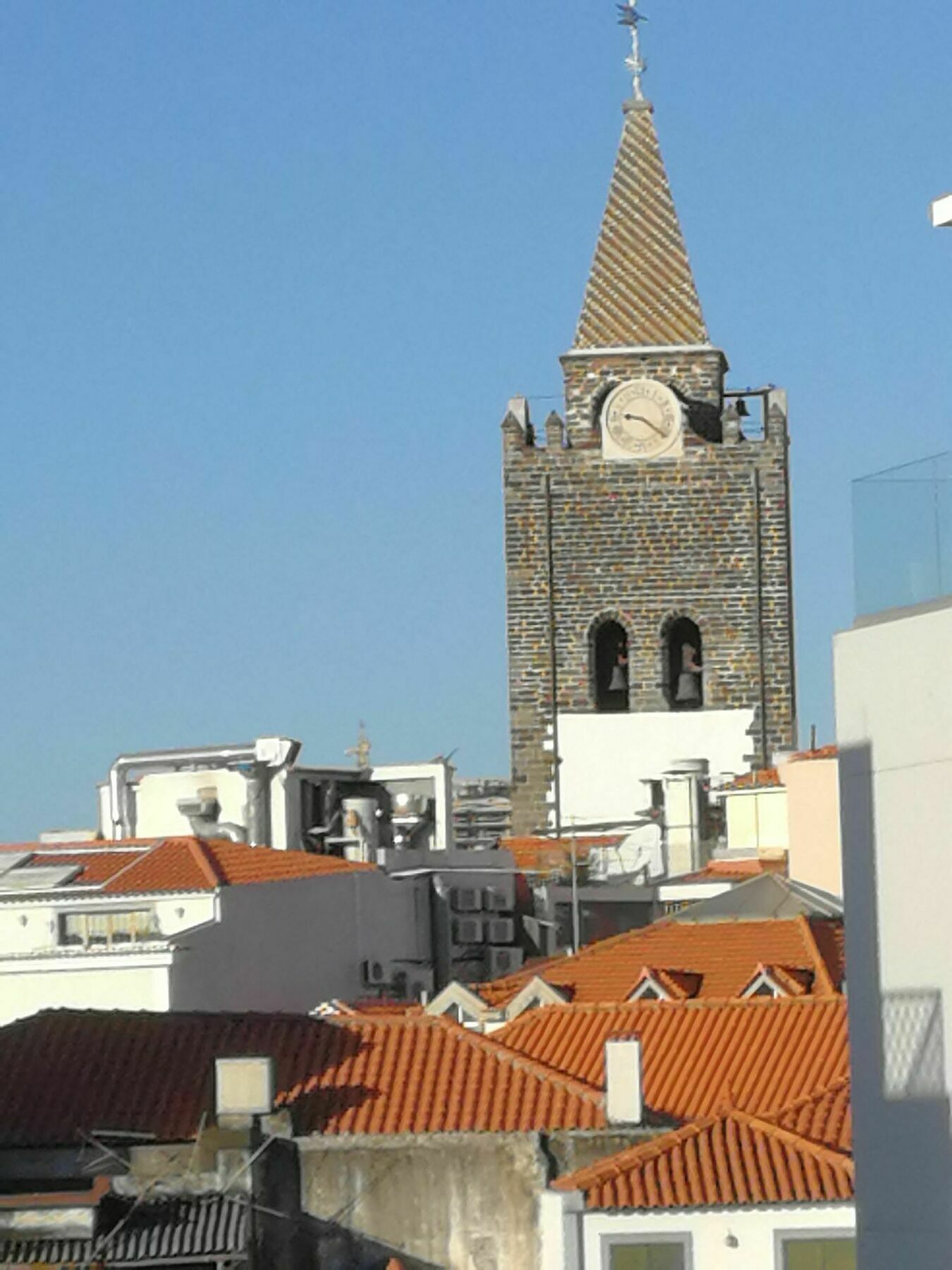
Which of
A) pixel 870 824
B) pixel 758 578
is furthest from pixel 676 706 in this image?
pixel 870 824

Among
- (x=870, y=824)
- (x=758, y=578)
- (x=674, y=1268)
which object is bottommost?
(x=674, y=1268)

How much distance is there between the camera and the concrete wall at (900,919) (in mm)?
18250

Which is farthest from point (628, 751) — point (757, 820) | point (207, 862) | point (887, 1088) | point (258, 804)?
point (887, 1088)

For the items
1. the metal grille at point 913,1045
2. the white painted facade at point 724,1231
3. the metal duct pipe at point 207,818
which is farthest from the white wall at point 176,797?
the metal grille at point 913,1045

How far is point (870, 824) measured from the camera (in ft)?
61.6

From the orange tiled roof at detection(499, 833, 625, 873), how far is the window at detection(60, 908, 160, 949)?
13224mm

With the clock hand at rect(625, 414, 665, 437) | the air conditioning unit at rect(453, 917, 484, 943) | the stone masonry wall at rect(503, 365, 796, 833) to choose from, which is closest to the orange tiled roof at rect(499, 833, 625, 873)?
the air conditioning unit at rect(453, 917, 484, 943)

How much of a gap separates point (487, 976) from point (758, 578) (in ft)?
58.8

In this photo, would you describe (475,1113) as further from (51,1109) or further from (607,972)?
(607,972)

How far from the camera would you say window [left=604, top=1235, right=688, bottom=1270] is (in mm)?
32000

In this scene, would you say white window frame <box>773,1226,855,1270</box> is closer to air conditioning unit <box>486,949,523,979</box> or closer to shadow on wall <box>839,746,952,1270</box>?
shadow on wall <box>839,746,952,1270</box>

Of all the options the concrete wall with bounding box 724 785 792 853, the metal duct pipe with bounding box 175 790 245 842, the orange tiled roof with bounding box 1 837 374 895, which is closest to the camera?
the orange tiled roof with bounding box 1 837 374 895

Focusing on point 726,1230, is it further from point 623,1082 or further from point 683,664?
point 683,664

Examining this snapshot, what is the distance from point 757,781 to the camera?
226ft
